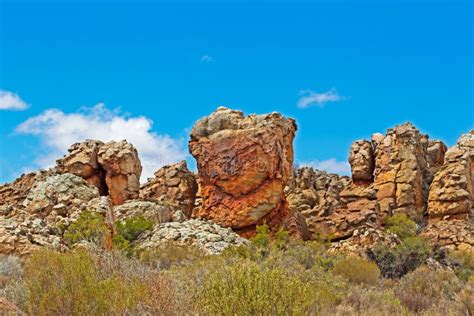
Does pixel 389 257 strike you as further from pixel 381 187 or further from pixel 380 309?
pixel 381 187

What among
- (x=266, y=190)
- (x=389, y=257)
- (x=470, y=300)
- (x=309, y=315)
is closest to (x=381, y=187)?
(x=266, y=190)

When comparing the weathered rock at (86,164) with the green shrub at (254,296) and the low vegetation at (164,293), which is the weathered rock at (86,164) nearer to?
the low vegetation at (164,293)

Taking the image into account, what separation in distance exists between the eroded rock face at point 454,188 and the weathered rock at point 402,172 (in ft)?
5.37

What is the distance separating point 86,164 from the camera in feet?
118

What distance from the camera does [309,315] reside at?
29.2ft

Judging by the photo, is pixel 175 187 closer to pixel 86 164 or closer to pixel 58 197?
pixel 86 164

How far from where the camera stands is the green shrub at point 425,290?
12.9 meters

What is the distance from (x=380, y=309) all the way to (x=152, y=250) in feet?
39.9

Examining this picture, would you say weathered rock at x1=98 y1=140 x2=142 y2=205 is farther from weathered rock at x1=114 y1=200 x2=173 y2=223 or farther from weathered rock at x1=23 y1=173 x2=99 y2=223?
weathered rock at x1=23 y1=173 x2=99 y2=223

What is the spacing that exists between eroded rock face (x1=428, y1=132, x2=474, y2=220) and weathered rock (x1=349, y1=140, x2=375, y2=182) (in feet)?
20.2

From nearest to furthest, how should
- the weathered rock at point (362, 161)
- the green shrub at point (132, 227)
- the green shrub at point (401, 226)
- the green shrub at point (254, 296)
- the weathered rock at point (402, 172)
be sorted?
1. the green shrub at point (254, 296)
2. the green shrub at point (132, 227)
3. the green shrub at point (401, 226)
4. the weathered rock at point (402, 172)
5. the weathered rock at point (362, 161)

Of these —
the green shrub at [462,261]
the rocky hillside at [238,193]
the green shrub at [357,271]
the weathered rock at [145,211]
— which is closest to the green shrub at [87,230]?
the rocky hillside at [238,193]

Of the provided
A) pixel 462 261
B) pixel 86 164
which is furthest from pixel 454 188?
pixel 86 164

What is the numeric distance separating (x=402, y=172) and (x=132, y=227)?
22902 mm
